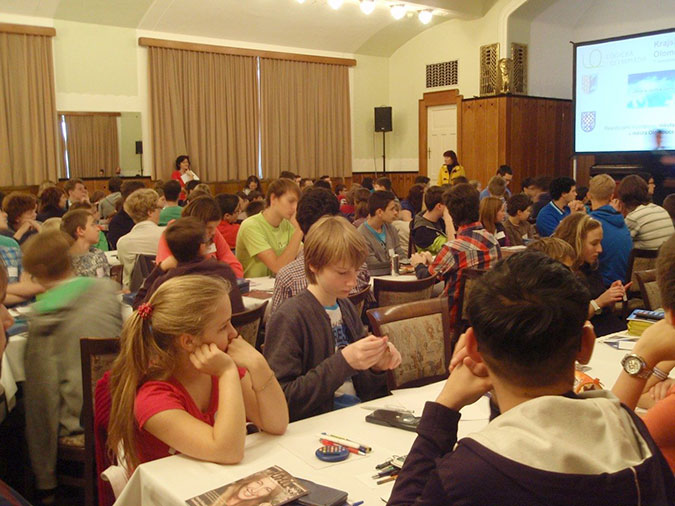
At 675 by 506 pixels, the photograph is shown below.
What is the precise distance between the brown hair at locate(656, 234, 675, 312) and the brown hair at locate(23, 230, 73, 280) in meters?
2.61

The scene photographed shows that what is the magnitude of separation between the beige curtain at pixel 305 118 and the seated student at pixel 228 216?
7.42m

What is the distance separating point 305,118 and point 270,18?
2306 millimetres

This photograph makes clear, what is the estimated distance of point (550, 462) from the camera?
113 centimetres

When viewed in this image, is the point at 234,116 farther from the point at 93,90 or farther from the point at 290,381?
the point at 290,381

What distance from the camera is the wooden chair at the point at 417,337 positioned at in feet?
10.2

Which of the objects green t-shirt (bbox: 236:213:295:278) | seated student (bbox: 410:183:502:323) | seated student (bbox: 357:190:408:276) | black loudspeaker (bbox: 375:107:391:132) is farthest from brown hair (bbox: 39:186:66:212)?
black loudspeaker (bbox: 375:107:391:132)

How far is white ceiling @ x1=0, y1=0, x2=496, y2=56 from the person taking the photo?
11258 millimetres

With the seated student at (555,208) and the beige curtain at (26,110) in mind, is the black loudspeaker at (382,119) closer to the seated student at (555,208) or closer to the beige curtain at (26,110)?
the beige curtain at (26,110)

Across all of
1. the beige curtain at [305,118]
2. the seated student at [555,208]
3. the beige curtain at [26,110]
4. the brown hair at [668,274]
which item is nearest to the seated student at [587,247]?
the brown hair at [668,274]

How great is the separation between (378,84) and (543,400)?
1510 cm

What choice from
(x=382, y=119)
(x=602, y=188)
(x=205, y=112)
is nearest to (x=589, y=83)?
(x=382, y=119)

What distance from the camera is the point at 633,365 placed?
207 cm

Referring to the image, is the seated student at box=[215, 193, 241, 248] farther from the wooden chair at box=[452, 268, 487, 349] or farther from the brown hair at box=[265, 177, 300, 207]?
the wooden chair at box=[452, 268, 487, 349]

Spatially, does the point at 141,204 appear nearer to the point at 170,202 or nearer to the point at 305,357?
the point at 170,202
